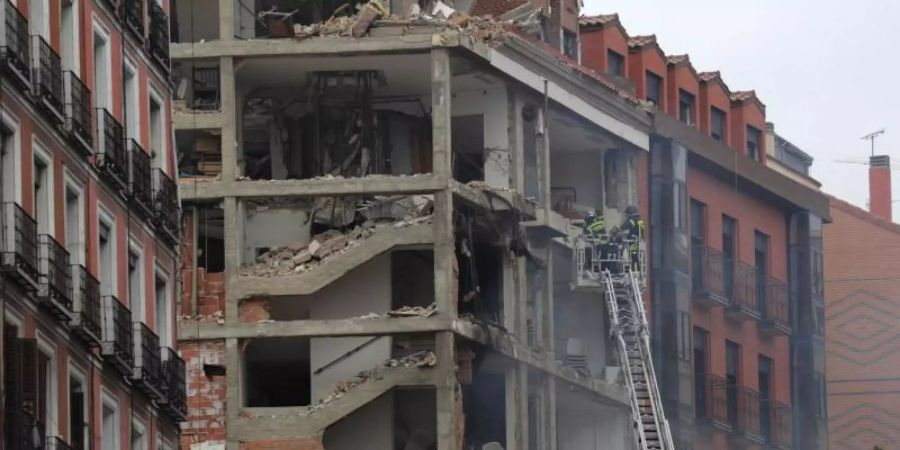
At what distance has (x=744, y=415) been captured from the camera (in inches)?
4126

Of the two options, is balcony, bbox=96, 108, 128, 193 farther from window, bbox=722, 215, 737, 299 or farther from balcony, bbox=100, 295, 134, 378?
window, bbox=722, 215, 737, 299

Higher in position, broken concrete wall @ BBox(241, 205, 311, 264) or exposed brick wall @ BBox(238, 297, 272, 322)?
broken concrete wall @ BBox(241, 205, 311, 264)

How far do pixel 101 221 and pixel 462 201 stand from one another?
2827 cm

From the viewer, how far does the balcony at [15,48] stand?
5238 centimetres

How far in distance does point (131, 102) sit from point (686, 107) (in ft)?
143

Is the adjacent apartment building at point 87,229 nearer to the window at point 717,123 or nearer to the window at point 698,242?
the window at point 698,242

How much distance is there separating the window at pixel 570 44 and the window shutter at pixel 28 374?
44.6m

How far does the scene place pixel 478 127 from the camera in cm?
9069

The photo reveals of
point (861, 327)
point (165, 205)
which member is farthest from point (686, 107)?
point (165, 205)

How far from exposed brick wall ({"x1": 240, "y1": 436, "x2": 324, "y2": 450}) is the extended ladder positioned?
404 inches

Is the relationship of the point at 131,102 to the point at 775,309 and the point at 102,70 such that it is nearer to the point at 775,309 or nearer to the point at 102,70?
the point at 102,70

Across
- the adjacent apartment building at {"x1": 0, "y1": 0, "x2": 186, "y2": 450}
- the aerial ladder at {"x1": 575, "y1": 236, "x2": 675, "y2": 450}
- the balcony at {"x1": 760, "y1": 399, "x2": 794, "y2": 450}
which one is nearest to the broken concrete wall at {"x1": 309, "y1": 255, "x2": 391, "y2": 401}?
the aerial ladder at {"x1": 575, "y1": 236, "x2": 675, "y2": 450}

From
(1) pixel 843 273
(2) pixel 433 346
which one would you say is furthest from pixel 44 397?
(1) pixel 843 273

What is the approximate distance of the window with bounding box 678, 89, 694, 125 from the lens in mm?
103000
